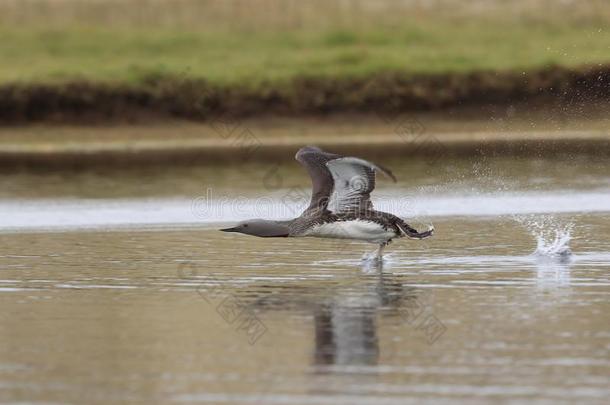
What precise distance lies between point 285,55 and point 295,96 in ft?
11.1

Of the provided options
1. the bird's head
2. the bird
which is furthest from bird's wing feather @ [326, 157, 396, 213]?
the bird's head

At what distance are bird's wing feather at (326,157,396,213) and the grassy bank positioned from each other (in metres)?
20.3

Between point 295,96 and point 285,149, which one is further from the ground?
point 295,96

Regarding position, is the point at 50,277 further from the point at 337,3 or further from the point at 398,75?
the point at 337,3

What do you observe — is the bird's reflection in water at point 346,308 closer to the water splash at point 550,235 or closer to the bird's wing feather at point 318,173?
the bird's wing feather at point 318,173

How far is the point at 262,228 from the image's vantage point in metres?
16.8

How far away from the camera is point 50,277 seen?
17172mm

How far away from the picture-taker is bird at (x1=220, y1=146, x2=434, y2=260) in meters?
16.9

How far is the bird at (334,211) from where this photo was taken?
16.9 m

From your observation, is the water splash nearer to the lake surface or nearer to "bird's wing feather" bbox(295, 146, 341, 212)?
the lake surface

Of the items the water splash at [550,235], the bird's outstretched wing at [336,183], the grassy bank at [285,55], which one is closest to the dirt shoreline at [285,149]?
the grassy bank at [285,55]

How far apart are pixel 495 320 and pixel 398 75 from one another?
25.1 metres

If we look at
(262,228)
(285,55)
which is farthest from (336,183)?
(285,55)

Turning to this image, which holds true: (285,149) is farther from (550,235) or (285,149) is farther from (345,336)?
(345,336)
